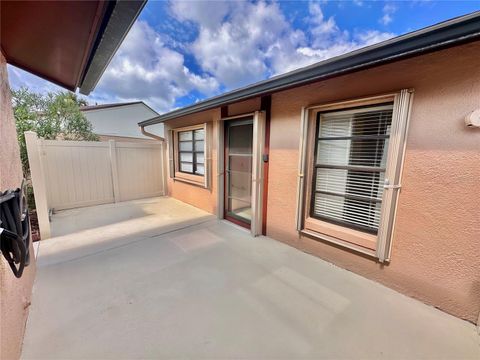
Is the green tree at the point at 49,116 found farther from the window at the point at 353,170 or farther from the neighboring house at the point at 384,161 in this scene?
the window at the point at 353,170

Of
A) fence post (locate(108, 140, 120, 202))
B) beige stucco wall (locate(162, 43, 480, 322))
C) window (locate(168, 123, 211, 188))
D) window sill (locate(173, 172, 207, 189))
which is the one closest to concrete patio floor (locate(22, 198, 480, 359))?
beige stucco wall (locate(162, 43, 480, 322))

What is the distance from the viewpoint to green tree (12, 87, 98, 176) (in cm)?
482

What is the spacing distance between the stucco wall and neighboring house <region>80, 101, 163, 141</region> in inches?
495

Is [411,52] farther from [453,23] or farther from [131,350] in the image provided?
[131,350]

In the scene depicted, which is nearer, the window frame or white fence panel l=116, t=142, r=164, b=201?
the window frame

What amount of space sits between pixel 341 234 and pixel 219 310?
172 cm

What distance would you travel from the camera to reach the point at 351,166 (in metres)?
2.44

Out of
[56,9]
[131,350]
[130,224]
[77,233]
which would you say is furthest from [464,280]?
[77,233]

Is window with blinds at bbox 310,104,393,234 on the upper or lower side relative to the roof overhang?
lower

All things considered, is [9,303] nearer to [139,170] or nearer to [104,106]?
[139,170]

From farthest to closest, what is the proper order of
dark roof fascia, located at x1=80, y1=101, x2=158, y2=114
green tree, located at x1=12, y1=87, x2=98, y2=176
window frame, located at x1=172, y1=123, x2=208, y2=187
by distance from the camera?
dark roof fascia, located at x1=80, y1=101, x2=158, y2=114
green tree, located at x1=12, y1=87, x2=98, y2=176
window frame, located at x1=172, y1=123, x2=208, y2=187

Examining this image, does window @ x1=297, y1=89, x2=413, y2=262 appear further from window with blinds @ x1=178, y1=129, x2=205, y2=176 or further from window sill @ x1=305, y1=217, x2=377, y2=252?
window with blinds @ x1=178, y1=129, x2=205, y2=176

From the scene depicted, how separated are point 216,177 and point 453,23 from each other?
3.75 metres

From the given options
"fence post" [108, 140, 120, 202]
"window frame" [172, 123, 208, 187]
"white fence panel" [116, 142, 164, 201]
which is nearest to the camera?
"window frame" [172, 123, 208, 187]
